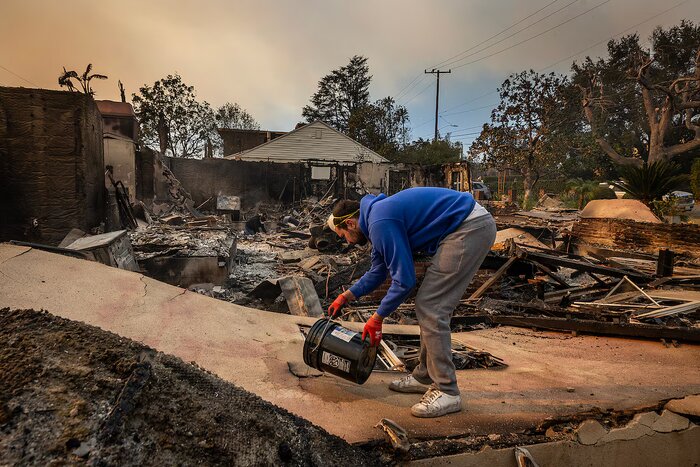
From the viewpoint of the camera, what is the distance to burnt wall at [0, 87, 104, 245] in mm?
5250

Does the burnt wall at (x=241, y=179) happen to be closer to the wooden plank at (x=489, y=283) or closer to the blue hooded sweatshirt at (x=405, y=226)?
the wooden plank at (x=489, y=283)

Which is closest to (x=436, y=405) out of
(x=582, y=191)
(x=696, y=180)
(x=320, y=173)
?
(x=320, y=173)

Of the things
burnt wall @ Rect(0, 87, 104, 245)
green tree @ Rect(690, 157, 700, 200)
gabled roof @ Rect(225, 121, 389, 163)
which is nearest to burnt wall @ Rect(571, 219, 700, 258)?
burnt wall @ Rect(0, 87, 104, 245)

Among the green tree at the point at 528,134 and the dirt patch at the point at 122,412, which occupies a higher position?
the green tree at the point at 528,134

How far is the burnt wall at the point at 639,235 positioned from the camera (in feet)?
26.2

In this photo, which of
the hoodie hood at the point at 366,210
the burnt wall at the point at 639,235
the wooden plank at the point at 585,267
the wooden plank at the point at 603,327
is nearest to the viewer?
the hoodie hood at the point at 366,210

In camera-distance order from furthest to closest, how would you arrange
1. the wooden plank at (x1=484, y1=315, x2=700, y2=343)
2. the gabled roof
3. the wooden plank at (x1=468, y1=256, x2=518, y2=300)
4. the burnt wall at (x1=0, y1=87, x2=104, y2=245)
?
the gabled roof → the wooden plank at (x1=468, y1=256, x2=518, y2=300) → the burnt wall at (x1=0, y1=87, x2=104, y2=245) → the wooden plank at (x1=484, y1=315, x2=700, y2=343)

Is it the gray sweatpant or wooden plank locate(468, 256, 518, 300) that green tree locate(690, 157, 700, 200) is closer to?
wooden plank locate(468, 256, 518, 300)

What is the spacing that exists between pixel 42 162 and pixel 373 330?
5.43 meters

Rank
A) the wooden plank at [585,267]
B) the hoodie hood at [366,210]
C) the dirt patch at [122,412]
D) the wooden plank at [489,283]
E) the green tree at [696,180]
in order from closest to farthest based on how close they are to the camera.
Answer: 1. the dirt patch at [122,412]
2. the hoodie hood at [366,210]
3. the wooden plank at [489,283]
4. the wooden plank at [585,267]
5. the green tree at [696,180]

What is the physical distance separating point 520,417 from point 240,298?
443cm

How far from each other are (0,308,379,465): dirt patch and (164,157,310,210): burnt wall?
16.5 metres

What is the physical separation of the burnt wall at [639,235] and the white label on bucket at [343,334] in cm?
801

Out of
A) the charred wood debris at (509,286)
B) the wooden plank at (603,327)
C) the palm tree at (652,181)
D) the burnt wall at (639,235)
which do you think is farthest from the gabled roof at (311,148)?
the wooden plank at (603,327)
